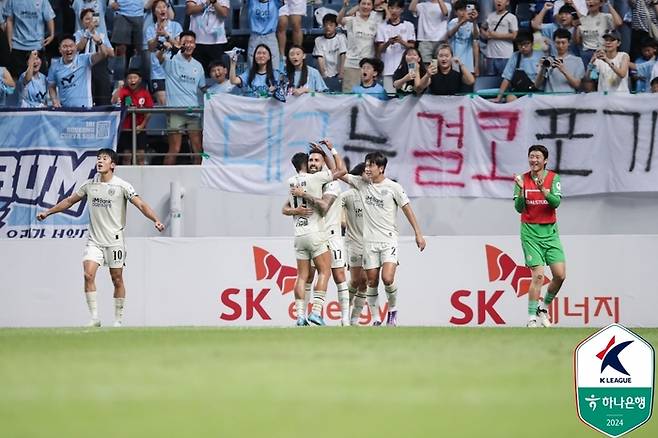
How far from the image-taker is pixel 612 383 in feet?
24.7

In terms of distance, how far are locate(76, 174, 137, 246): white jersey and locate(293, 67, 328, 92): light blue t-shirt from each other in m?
4.75

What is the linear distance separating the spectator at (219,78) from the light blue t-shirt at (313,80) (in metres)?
1.13

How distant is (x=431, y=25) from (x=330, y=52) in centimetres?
173

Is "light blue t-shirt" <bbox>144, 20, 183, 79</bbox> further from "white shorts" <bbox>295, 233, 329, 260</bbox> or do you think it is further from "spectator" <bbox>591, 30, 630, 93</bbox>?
"spectator" <bbox>591, 30, 630, 93</bbox>

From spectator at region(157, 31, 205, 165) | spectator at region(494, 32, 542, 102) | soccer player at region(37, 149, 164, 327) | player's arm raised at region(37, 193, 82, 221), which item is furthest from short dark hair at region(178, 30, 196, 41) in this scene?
player's arm raised at region(37, 193, 82, 221)

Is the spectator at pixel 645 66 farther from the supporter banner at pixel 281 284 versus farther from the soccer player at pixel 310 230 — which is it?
the soccer player at pixel 310 230

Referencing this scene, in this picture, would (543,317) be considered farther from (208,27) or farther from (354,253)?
(208,27)

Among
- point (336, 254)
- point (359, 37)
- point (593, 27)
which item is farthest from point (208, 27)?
point (336, 254)

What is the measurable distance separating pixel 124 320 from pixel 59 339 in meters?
6.68

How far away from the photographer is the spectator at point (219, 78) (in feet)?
71.7

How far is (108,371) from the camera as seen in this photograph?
1014 centimetres

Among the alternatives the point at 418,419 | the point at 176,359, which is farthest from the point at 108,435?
the point at 176,359

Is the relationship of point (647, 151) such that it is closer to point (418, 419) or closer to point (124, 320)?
point (124, 320)

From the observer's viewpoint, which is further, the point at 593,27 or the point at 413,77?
the point at 593,27
